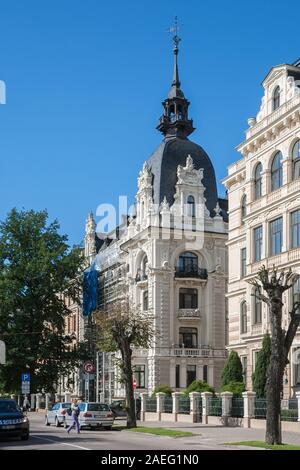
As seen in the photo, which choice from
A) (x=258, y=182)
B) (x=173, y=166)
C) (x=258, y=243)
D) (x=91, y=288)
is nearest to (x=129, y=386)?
(x=258, y=243)

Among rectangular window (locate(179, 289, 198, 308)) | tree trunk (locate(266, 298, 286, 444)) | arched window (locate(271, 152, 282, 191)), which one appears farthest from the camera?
rectangular window (locate(179, 289, 198, 308))

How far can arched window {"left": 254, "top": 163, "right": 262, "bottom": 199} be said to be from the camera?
46031 millimetres

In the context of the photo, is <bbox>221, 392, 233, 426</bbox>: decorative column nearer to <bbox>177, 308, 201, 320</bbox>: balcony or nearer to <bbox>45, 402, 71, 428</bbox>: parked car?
<bbox>45, 402, 71, 428</bbox>: parked car

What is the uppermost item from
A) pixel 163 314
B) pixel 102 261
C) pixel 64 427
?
pixel 102 261

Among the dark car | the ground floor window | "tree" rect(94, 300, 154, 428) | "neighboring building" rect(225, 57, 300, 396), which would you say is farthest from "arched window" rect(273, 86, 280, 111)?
the ground floor window

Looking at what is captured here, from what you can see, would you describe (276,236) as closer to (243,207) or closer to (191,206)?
(243,207)

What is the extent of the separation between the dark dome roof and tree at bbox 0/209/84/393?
8.93 m

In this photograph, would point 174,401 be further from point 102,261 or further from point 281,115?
point 102,261

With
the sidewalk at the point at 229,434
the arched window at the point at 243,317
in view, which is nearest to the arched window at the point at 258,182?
the arched window at the point at 243,317

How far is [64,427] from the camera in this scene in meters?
43.5

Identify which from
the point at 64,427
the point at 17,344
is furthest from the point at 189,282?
the point at 64,427

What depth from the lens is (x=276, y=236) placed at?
4372 cm

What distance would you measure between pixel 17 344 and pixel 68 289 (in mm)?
8189
